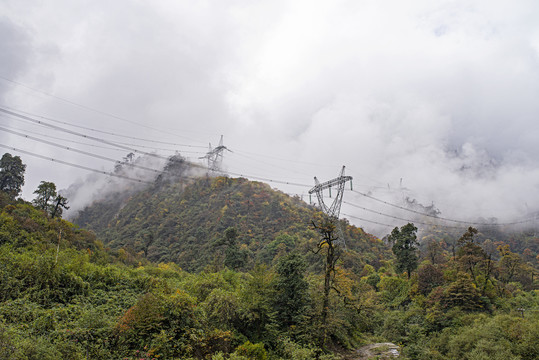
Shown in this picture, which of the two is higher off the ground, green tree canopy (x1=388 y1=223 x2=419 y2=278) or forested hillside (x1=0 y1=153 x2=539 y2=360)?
green tree canopy (x1=388 y1=223 x2=419 y2=278)

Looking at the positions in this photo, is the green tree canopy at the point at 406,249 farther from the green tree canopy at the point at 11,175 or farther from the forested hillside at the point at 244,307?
the green tree canopy at the point at 11,175

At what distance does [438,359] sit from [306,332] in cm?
981

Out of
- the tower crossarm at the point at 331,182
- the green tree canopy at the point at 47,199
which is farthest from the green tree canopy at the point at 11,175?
the tower crossarm at the point at 331,182

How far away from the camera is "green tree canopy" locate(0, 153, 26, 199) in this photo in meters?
48.2

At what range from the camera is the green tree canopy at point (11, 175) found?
48156 millimetres

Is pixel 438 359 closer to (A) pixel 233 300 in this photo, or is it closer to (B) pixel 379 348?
(B) pixel 379 348

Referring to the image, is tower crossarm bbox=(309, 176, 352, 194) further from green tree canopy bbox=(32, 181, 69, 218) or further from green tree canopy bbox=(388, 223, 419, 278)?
green tree canopy bbox=(32, 181, 69, 218)

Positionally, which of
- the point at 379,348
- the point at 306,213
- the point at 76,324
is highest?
the point at 306,213

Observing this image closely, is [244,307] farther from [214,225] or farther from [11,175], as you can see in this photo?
[214,225]

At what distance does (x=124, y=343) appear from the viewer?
48.6 feet

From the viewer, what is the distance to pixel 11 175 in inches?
1908

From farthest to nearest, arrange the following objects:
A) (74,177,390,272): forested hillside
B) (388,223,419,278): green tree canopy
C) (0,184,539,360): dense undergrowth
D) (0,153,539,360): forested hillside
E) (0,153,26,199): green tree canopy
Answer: (74,177,390,272): forested hillside < (0,153,26,199): green tree canopy < (388,223,419,278): green tree canopy < (0,153,539,360): forested hillside < (0,184,539,360): dense undergrowth

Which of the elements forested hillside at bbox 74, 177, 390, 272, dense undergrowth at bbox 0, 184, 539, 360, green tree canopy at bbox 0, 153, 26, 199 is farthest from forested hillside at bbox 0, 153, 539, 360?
forested hillside at bbox 74, 177, 390, 272

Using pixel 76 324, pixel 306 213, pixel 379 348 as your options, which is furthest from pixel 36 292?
pixel 306 213
